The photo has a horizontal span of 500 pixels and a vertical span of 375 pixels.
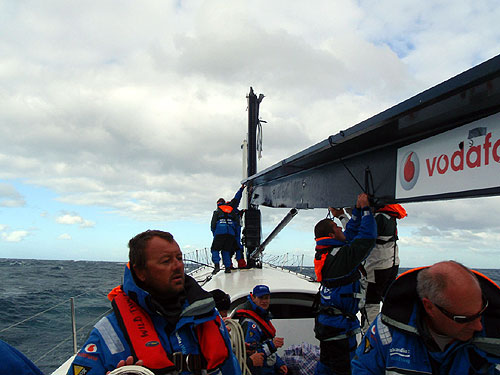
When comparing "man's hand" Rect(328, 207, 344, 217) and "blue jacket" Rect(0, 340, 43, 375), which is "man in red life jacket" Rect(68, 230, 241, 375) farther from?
"man's hand" Rect(328, 207, 344, 217)

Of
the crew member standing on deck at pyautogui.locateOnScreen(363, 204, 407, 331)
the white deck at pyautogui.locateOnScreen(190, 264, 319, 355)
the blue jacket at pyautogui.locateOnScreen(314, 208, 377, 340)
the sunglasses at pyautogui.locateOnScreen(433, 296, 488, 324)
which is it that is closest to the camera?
the sunglasses at pyautogui.locateOnScreen(433, 296, 488, 324)

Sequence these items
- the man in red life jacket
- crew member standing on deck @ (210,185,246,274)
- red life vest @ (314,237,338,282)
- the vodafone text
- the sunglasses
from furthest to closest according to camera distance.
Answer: crew member standing on deck @ (210,185,246,274), red life vest @ (314,237,338,282), the vodafone text, the man in red life jacket, the sunglasses

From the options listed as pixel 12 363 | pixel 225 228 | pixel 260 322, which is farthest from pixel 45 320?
pixel 12 363

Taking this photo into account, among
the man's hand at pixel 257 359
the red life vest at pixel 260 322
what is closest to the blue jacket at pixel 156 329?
the man's hand at pixel 257 359

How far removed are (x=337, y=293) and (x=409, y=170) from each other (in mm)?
1442

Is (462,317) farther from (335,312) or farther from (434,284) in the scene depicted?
(335,312)

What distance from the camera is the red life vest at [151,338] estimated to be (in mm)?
1649

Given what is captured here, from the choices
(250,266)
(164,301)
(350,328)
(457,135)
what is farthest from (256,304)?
(250,266)

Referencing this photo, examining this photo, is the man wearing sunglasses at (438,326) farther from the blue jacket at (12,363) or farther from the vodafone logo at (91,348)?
the blue jacket at (12,363)

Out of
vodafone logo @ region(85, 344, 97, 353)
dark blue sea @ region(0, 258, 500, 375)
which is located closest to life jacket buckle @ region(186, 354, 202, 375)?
vodafone logo @ region(85, 344, 97, 353)

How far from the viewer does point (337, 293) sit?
11.5 feet

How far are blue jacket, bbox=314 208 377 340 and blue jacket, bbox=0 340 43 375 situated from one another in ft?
8.35

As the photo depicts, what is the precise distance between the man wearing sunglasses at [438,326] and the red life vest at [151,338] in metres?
0.74

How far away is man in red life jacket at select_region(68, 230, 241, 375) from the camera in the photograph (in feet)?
5.40
